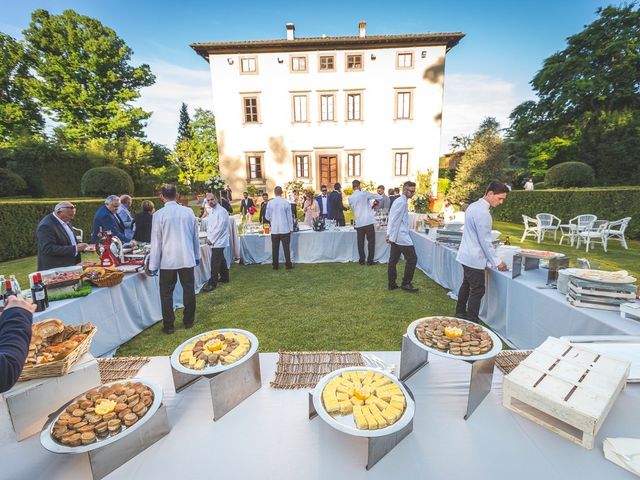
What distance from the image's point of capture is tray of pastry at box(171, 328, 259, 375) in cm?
151

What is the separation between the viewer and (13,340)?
116cm

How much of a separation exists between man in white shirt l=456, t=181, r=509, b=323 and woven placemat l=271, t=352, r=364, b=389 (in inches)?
92.2

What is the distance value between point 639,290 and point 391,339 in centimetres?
237

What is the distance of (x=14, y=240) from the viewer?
8.89 m

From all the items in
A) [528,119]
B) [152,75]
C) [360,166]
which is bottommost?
[360,166]

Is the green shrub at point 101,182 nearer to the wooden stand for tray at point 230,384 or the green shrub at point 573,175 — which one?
the wooden stand for tray at point 230,384

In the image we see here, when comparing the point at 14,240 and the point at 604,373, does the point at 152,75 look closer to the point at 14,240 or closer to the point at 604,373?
the point at 14,240

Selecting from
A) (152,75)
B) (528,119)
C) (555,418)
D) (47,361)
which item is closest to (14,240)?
(47,361)

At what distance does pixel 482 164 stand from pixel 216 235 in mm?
16915

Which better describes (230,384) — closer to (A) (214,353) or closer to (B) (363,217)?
(A) (214,353)

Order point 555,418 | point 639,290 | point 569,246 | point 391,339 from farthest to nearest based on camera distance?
point 569,246, point 391,339, point 639,290, point 555,418

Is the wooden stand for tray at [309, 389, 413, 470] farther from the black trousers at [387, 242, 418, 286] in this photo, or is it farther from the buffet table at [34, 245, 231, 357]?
the black trousers at [387, 242, 418, 286]

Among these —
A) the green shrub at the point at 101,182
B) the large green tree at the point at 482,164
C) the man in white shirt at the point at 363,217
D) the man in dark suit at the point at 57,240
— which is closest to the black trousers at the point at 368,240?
the man in white shirt at the point at 363,217

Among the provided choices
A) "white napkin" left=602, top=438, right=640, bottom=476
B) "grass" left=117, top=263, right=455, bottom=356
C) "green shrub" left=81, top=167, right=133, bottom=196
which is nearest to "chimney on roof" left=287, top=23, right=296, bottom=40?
"green shrub" left=81, top=167, right=133, bottom=196
